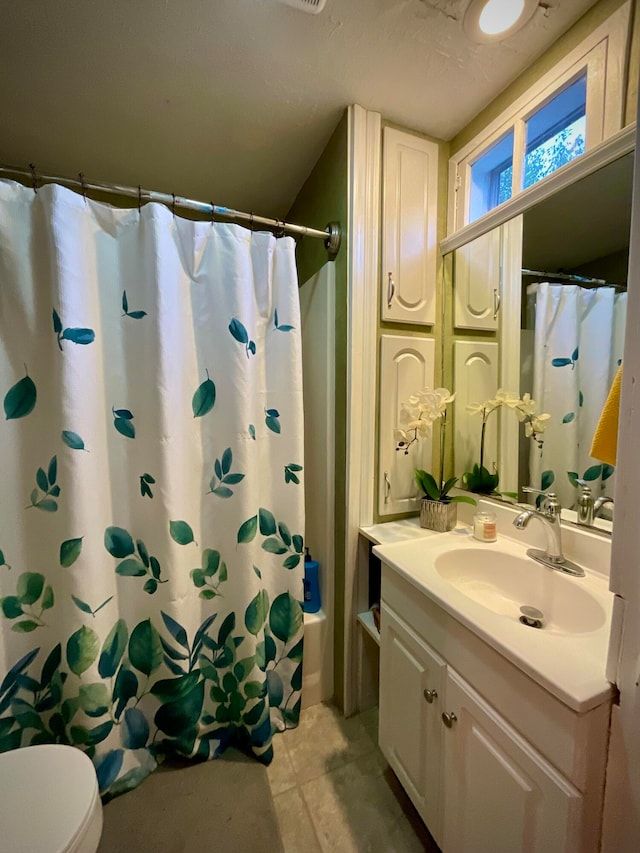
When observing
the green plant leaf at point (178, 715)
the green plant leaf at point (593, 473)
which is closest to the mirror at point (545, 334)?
the green plant leaf at point (593, 473)

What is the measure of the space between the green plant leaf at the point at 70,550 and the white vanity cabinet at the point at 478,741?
35.6 inches

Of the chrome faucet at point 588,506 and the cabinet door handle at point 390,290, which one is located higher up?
the cabinet door handle at point 390,290

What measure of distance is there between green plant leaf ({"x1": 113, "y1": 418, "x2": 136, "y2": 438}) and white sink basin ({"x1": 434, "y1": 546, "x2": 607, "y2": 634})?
39.0 inches

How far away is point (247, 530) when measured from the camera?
1.13m

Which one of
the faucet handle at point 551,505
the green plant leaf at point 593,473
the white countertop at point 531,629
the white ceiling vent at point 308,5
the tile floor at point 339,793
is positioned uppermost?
the white ceiling vent at point 308,5

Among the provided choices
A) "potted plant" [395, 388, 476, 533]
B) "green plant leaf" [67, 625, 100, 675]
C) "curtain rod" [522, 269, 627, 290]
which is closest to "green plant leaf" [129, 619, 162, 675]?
"green plant leaf" [67, 625, 100, 675]

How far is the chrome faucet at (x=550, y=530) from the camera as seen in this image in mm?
894

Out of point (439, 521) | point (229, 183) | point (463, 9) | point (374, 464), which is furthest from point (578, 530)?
point (229, 183)

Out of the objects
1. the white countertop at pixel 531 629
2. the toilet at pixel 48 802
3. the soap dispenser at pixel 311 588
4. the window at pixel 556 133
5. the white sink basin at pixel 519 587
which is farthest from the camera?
the soap dispenser at pixel 311 588

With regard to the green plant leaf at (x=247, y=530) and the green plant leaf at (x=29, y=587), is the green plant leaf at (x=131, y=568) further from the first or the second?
the green plant leaf at (x=247, y=530)

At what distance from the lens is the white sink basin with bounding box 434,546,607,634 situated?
31.4 inches

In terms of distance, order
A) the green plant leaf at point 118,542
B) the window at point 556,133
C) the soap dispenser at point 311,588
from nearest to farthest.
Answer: the window at point 556,133, the green plant leaf at point 118,542, the soap dispenser at point 311,588

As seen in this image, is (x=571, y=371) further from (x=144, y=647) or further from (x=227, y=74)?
(x=144, y=647)

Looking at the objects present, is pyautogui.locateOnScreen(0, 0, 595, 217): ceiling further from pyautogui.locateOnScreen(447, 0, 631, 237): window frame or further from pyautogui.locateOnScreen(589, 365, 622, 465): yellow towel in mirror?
pyautogui.locateOnScreen(589, 365, 622, 465): yellow towel in mirror
